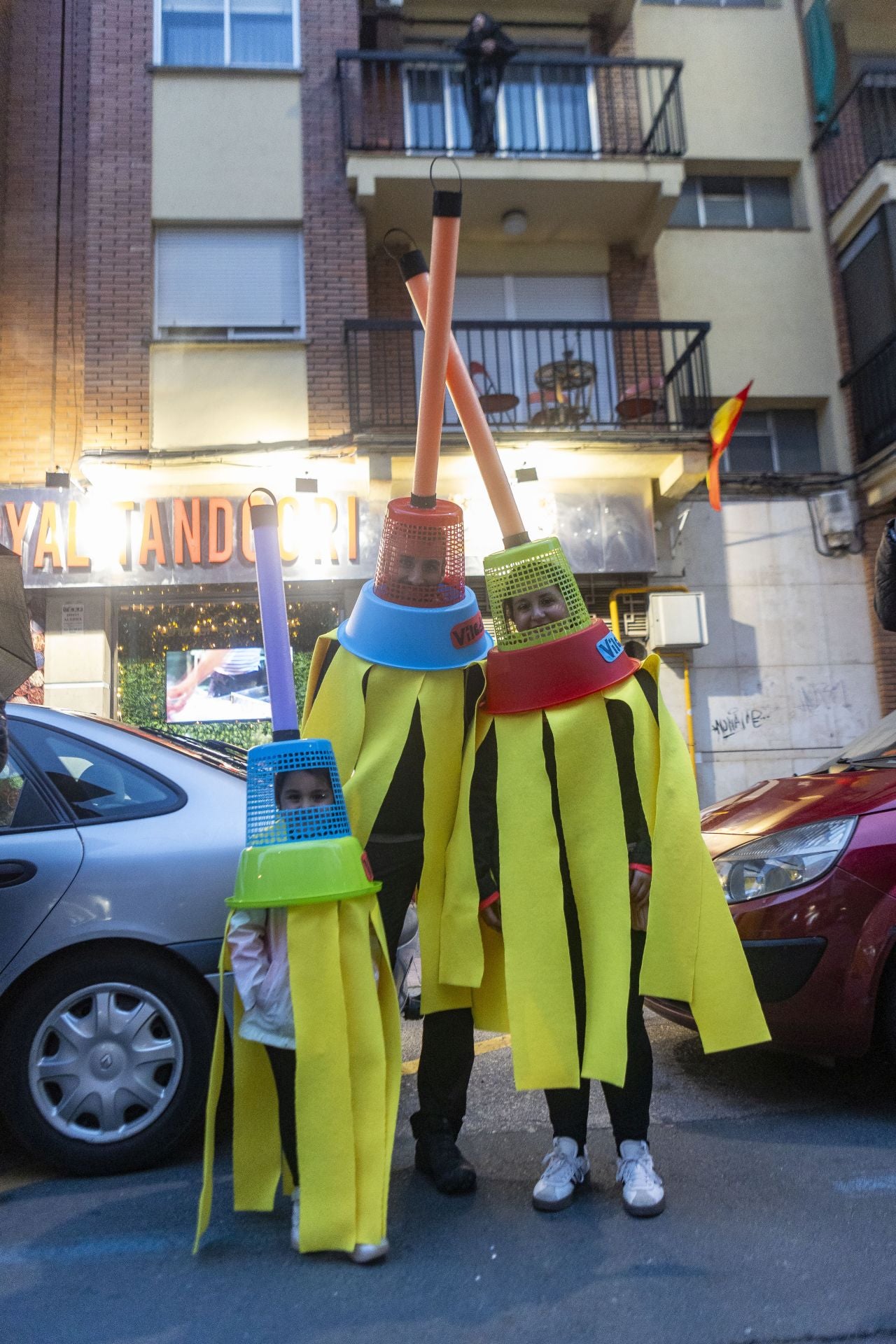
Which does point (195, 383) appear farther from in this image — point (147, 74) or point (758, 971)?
point (758, 971)

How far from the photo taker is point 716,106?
13133mm

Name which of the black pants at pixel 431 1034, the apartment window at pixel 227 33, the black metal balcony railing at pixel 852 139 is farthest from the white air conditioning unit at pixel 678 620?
the black pants at pixel 431 1034

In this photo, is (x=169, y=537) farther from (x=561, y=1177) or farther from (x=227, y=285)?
(x=561, y=1177)

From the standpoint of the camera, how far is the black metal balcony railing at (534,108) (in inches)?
467

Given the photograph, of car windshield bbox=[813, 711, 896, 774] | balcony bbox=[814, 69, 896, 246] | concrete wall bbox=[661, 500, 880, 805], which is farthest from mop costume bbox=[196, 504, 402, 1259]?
balcony bbox=[814, 69, 896, 246]

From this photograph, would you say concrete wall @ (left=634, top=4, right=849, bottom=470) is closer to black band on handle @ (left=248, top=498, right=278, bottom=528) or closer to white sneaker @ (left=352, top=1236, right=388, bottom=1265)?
black band on handle @ (left=248, top=498, right=278, bottom=528)

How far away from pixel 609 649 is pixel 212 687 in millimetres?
8474

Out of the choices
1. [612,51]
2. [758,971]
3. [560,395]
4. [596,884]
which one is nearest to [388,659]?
[596,884]

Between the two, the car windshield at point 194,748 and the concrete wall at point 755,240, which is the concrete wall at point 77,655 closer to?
the car windshield at point 194,748

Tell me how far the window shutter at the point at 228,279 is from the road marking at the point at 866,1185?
10.2 metres

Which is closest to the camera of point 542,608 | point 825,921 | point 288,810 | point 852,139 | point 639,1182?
point 288,810

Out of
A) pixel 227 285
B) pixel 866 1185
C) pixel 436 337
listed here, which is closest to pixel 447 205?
pixel 436 337

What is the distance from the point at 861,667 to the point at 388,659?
33.5 ft

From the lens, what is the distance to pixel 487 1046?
4.95m
